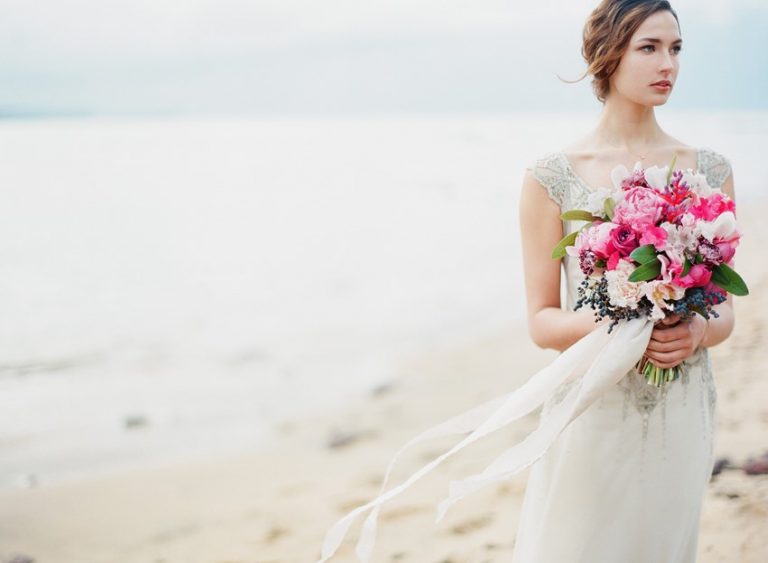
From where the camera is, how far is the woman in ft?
6.81

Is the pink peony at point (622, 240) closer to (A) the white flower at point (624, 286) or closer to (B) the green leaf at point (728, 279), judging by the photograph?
(A) the white flower at point (624, 286)

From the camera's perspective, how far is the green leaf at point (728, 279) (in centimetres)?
177

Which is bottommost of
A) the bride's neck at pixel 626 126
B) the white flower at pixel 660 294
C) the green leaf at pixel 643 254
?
the white flower at pixel 660 294

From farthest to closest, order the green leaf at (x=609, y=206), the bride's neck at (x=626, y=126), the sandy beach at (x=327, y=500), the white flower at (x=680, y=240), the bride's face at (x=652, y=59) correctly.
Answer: the sandy beach at (x=327, y=500) → the bride's neck at (x=626, y=126) → the bride's face at (x=652, y=59) → the green leaf at (x=609, y=206) → the white flower at (x=680, y=240)

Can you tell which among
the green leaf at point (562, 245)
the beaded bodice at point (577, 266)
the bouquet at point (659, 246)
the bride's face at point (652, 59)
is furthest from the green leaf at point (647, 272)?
the bride's face at point (652, 59)

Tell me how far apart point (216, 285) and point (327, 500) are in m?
8.23

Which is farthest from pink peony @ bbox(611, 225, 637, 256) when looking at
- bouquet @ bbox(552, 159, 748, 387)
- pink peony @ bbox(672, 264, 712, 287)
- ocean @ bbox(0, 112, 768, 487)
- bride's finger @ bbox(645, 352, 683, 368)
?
ocean @ bbox(0, 112, 768, 487)

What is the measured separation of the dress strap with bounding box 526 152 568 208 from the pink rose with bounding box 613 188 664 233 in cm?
33

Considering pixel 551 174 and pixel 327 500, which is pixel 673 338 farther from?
pixel 327 500

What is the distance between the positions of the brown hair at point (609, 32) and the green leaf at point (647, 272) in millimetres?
663

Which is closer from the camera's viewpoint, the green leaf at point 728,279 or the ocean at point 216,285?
the green leaf at point 728,279

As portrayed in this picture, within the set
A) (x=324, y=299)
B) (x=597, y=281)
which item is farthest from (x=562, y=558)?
(x=324, y=299)

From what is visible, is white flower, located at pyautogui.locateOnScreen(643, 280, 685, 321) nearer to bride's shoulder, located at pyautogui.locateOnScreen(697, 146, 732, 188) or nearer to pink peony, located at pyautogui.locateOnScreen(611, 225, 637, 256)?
pink peony, located at pyautogui.locateOnScreen(611, 225, 637, 256)

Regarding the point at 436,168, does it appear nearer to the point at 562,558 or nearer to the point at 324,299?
the point at 324,299
